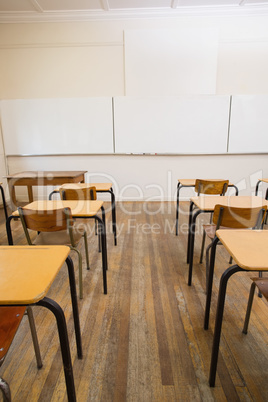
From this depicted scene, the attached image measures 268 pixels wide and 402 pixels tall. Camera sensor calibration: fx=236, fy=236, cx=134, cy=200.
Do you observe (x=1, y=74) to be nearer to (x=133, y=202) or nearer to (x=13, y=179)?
(x=13, y=179)

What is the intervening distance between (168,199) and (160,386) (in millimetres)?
3759

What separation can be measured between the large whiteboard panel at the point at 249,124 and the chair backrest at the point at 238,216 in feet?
10.4

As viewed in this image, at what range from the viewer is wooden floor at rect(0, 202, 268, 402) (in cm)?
112

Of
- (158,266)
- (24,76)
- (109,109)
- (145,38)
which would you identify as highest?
(145,38)

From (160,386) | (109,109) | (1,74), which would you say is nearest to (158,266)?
(160,386)

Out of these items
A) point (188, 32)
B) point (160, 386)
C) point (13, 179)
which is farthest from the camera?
point (188, 32)

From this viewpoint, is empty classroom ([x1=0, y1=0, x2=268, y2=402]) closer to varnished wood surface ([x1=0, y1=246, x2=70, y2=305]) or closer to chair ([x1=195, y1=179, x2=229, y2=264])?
chair ([x1=195, y1=179, x2=229, y2=264])

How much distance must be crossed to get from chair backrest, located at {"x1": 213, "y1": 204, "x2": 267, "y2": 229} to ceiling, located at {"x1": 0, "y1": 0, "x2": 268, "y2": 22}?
3861 millimetres

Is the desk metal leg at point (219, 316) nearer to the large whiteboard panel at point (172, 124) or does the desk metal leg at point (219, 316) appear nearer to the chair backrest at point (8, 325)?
the chair backrest at point (8, 325)

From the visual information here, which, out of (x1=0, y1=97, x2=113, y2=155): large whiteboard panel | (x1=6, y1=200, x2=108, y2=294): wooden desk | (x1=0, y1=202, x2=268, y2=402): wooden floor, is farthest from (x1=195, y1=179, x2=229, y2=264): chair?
(x1=0, y1=97, x2=113, y2=155): large whiteboard panel

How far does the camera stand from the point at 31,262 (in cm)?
90

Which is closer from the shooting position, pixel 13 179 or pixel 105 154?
pixel 13 179

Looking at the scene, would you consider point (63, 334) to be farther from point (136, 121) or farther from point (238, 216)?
point (136, 121)

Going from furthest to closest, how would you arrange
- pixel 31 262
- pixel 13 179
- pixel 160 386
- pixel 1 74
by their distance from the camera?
1. pixel 1 74
2. pixel 13 179
3. pixel 160 386
4. pixel 31 262
